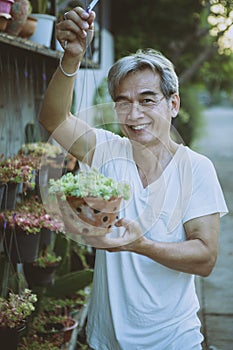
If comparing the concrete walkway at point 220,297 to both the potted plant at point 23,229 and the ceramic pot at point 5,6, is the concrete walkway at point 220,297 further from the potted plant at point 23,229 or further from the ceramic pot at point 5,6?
the ceramic pot at point 5,6

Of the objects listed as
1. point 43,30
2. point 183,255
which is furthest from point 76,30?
point 43,30

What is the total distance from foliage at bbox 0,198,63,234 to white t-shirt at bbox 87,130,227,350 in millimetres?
718

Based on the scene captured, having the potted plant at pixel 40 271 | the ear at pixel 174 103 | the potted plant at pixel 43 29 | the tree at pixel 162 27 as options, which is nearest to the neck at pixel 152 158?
the ear at pixel 174 103

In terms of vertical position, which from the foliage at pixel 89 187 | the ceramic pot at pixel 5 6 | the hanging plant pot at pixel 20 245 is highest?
the ceramic pot at pixel 5 6

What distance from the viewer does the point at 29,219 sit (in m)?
2.58

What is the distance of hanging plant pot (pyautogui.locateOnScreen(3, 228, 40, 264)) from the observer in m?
2.57

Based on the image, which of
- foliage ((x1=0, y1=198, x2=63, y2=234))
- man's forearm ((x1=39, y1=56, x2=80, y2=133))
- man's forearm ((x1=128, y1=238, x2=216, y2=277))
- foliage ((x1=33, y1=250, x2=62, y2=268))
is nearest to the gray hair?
man's forearm ((x1=39, y1=56, x2=80, y2=133))

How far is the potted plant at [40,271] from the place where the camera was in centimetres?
315

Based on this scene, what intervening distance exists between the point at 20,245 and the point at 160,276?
36.4 inches

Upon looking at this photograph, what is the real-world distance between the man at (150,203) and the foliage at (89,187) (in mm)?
181

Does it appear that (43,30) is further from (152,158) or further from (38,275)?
(152,158)

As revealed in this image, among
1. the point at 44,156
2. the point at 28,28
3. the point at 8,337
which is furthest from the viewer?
the point at 28,28

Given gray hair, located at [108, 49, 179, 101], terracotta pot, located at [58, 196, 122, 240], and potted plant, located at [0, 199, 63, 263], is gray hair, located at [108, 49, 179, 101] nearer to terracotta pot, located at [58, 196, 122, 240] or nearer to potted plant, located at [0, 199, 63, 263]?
terracotta pot, located at [58, 196, 122, 240]

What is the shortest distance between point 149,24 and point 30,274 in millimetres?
7353
